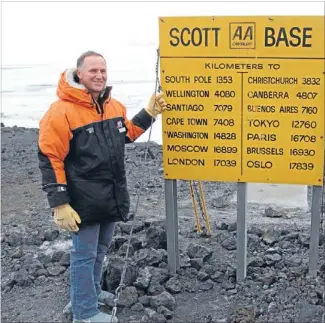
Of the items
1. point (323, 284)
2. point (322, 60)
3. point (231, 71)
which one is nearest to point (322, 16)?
point (322, 60)

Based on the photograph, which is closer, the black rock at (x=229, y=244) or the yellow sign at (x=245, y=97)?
the yellow sign at (x=245, y=97)

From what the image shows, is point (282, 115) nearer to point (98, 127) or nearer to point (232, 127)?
point (232, 127)

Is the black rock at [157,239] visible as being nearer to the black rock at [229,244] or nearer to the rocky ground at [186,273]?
the rocky ground at [186,273]

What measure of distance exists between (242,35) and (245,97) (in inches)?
19.2

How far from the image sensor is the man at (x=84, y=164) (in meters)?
3.72

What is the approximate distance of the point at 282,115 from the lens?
4270 millimetres

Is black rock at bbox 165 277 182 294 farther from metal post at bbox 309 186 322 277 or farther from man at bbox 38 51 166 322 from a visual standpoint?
metal post at bbox 309 186 322 277

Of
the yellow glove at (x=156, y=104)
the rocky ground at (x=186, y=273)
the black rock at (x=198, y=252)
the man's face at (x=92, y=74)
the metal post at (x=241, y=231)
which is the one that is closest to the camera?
the man's face at (x=92, y=74)

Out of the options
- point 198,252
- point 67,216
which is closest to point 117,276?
point 198,252

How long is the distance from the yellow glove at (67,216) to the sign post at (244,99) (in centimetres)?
115

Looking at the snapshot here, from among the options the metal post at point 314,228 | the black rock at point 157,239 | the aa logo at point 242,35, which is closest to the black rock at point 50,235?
the black rock at point 157,239

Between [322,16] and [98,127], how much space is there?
6.15ft

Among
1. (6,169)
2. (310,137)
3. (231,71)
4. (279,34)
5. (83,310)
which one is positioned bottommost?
(83,310)

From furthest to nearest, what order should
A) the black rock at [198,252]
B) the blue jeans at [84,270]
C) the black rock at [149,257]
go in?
the black rock at [198,252]
the black rock at [149,257]
the blue jeans at [84,270]
